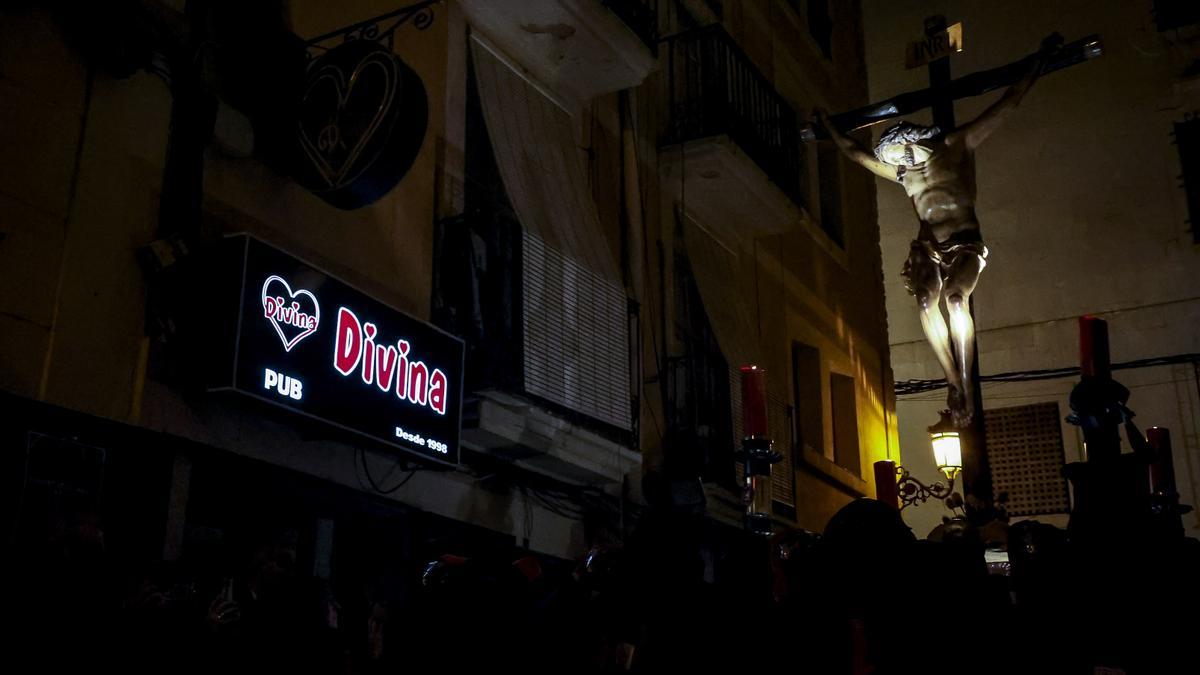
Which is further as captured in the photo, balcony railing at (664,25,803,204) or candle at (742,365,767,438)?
balcony railing at (664,25,803,204)

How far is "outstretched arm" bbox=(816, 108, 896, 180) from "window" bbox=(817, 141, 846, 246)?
647 centimetres

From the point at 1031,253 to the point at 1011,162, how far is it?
4.77 ft

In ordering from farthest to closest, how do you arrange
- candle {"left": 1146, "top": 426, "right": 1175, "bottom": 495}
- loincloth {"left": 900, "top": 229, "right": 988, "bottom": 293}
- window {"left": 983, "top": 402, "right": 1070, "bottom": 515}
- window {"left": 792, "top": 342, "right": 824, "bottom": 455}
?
1. window {"left": 983, "top": 402, "right": 1070, "bottom": 515}
2. window {"left": 792, "top": 342, "right": 824, "bottom": 455}
3. loincloth {"left": 900, "top": 229, "right": 988, "bottom": 293}
4. candle {"left": 1146, "top": 426, "right": 1175, "bottom": 495}

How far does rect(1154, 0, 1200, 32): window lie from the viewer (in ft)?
64.3

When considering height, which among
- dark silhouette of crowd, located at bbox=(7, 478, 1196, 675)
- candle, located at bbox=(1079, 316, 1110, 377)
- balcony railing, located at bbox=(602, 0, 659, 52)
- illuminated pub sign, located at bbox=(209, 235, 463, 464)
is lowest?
dark silhouette of crowd, located at bbox=(7, 478, 1196, 675)

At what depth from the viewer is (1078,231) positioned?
2000cm

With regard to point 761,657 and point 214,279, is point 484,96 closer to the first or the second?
point 214,279

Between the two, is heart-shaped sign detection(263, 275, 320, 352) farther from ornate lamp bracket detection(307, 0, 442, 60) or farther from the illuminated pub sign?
ornate lamp bracket detection(307, 0, 442, 60)

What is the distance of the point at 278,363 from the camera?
738 cm

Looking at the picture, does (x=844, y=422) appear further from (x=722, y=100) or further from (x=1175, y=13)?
(x=1175, y=13)

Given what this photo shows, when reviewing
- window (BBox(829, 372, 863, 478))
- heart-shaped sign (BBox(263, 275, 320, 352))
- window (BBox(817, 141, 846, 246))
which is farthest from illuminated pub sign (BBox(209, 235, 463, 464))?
window (BBox(817, 141, 846, 246))

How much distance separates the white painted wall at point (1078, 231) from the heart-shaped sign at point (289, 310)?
46.2 ft

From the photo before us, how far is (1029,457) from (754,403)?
14996mm

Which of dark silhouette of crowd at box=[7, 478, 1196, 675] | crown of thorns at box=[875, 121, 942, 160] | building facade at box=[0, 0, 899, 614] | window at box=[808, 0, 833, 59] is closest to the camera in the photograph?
dark silhouette of crowd at box=[7, 478, 1196, 675]
